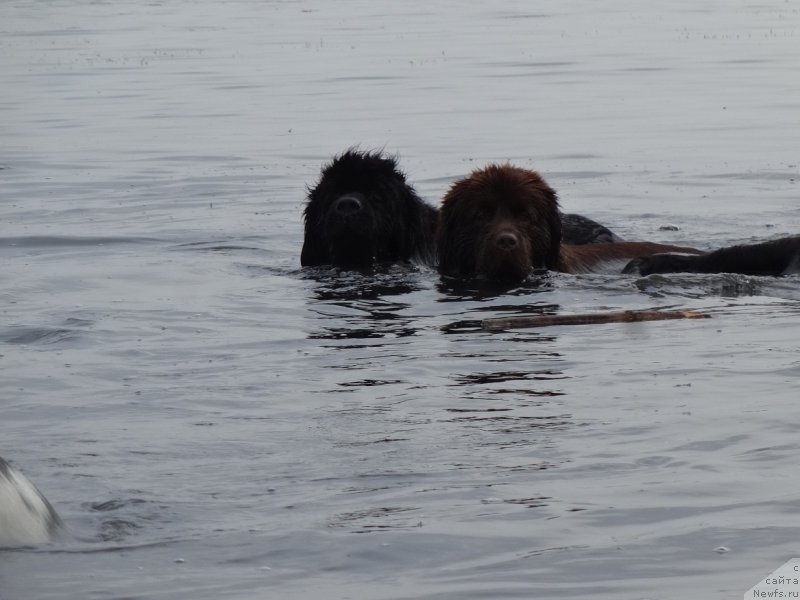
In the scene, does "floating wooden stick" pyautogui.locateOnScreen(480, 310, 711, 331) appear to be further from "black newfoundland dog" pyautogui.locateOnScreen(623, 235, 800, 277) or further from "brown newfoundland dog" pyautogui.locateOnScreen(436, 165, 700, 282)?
"brown newfoundland dog" pyautogui.locateOnScreen(436, 165, 700, 282)

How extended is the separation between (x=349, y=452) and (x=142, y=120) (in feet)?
56.0

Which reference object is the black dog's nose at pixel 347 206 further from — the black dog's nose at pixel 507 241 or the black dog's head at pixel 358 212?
the black dog's nose at pixel 507 241

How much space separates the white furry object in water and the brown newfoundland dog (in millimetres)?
5958

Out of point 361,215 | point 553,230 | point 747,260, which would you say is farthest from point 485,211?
point 747,260

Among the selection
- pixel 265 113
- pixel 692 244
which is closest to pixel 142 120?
pixel 265 113

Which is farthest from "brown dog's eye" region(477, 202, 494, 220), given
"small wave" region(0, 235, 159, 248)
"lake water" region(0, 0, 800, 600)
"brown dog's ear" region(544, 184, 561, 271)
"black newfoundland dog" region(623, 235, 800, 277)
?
"small wave" region(0, 235, 159, 248)

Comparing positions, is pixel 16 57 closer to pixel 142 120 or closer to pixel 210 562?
pixel 142 120

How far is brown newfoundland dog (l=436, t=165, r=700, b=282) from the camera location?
10.6 metres

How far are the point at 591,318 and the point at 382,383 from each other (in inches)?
74.8

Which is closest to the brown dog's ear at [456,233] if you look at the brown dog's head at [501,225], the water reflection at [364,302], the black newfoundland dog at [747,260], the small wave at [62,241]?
the brown dog's head at [501,225]

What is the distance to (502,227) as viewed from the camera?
10734mm

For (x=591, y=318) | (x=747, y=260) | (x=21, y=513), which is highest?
(x=747, y=260)

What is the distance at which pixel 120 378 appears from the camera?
7.59 meters

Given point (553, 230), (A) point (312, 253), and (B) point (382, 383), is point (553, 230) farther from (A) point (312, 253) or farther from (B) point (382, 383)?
(B) point (382, 383)
